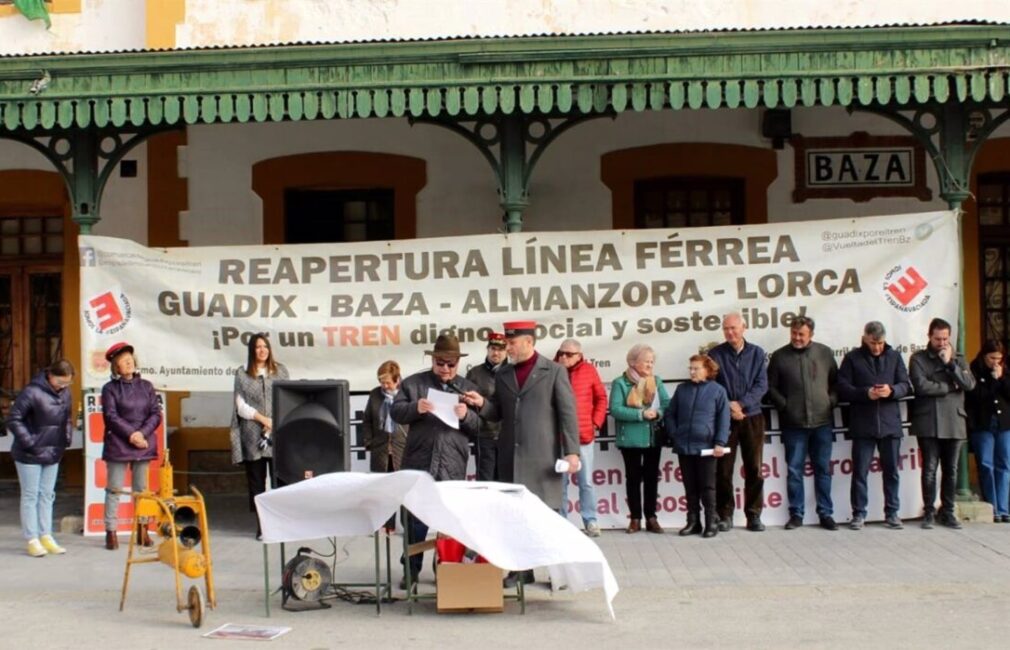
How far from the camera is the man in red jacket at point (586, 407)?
12344 mm

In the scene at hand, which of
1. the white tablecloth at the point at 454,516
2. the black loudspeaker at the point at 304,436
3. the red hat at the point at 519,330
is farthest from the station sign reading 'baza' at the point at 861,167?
the white tablecloth at the point at 454,516

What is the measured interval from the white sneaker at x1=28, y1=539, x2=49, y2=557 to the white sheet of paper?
4.08 m

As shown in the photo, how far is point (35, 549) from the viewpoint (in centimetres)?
1197

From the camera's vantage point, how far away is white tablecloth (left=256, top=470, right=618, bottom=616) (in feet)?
29.0

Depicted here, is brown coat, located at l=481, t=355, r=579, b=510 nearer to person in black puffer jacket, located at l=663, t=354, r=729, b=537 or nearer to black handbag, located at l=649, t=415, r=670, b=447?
person in black puffer jacket, located at l=663, t=354, r=729, b=537

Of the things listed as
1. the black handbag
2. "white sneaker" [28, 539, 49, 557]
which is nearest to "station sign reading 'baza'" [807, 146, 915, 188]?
the black handbag

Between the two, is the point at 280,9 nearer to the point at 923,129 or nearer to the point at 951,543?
the point at 923,129

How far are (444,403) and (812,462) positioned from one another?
421 centimetres

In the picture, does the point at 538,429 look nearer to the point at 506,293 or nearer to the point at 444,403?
the point at 444,403

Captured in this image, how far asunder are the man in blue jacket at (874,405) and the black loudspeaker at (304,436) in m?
4.58

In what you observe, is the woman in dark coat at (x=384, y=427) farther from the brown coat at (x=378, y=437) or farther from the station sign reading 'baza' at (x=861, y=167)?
the station sign reading 'baza' at (x=861, y=167)

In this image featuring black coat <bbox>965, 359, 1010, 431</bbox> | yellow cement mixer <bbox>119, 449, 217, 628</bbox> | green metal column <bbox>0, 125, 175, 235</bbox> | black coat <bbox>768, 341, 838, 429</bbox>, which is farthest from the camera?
green metal column <bbox>0, 125, 175, 235</bbox>

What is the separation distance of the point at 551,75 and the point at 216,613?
17.2 ft

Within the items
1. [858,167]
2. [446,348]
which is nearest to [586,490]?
[446,348]
